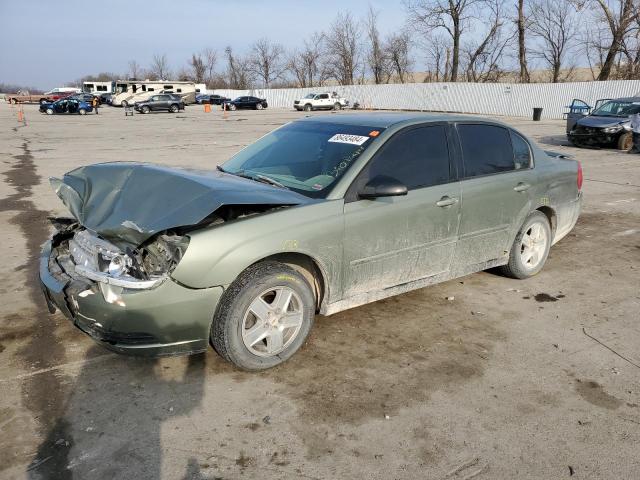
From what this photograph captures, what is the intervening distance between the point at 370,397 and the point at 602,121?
57.6 ft

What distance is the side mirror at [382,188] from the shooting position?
3.54 m

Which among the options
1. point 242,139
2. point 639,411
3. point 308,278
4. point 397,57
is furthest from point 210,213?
point 397,57

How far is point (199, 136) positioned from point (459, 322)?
65.6 ft

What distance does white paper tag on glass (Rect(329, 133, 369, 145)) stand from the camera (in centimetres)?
390

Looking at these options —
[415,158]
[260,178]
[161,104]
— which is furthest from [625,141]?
[161,104]

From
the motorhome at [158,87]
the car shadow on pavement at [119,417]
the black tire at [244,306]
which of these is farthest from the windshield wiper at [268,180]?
the motorhome at [158,87]

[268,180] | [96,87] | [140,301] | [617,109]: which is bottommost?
[140,301]

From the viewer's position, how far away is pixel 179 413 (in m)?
2.95

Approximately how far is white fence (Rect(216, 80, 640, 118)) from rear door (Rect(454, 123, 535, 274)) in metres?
34.4

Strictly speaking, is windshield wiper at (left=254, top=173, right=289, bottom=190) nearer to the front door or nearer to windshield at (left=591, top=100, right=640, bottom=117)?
the front door

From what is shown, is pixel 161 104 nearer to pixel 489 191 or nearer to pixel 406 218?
pixel 489 191

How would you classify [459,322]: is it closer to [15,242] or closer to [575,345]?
[575,345]

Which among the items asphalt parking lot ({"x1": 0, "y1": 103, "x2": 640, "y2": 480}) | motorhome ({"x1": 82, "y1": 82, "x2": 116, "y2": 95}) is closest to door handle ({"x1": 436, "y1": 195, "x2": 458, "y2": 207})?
asphalt parking lot ({"x1": 0, "y1": 103, "x2": 640, "y2": 480})

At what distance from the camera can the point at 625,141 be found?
1702 cm
